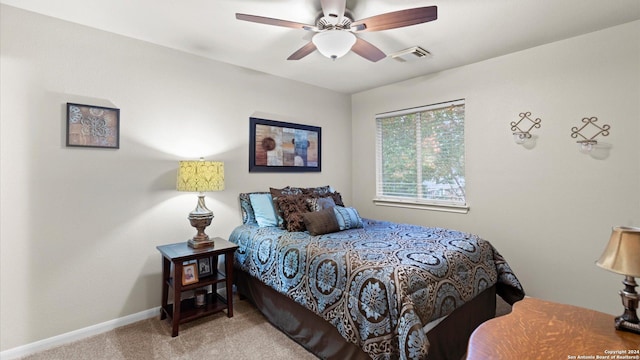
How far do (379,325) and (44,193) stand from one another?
8.38ft

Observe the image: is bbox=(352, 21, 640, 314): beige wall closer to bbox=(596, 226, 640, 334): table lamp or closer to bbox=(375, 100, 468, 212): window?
bbox=(375, 100, 468, 212): window

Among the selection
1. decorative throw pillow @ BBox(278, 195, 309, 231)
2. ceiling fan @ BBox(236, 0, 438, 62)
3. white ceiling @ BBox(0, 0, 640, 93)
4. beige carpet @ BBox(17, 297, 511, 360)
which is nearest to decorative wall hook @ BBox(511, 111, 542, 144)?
white ceiling @ BBox(0, 0, 640, 93)

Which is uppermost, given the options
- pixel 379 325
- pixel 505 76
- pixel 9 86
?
pixel 505 76

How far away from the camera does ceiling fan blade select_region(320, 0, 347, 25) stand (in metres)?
1.79

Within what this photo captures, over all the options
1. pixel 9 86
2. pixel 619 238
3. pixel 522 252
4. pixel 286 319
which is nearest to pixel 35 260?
pixel 9 86

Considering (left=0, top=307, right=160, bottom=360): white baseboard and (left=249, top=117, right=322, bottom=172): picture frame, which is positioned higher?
(left=249, top=117, right=322, bottom=172): picture frame

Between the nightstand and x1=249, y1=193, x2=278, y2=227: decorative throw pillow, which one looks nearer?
the nightstand

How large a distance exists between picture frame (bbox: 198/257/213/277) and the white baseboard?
1.84ft

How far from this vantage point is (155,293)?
2.65 meters

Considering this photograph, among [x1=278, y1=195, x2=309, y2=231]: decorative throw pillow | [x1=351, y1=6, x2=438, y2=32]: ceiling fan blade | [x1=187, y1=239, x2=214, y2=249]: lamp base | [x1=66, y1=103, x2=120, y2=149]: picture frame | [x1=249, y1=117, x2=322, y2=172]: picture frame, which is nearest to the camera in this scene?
[x1=351, y1=6, x2=438, y2=32]: ceiling fan blade

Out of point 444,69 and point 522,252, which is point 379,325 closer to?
point 522,252

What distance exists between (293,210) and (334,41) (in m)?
1.61

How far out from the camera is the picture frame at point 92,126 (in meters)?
2.26

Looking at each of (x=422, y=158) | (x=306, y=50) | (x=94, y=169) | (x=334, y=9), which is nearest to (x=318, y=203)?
(x=306, y=50)
